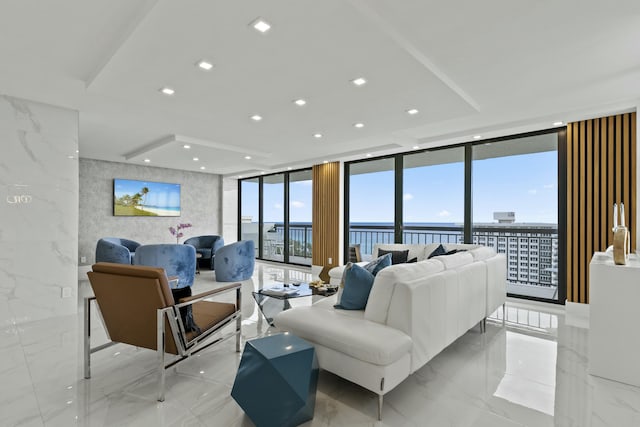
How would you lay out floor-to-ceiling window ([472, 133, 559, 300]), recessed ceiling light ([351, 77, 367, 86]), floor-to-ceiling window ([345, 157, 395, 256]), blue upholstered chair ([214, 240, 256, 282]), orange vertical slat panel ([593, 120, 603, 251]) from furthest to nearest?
floor-to-ceiling window ([345, 157, 395, 256]), blue upholstered chair ([214, 240, 256, 282]), floor-to-ceiling window ([472, 133, 559, 300]), orange vertical slat panel ([593, 120, 603, 251]), recessed ceiling light ([351, 77, 367, 86])

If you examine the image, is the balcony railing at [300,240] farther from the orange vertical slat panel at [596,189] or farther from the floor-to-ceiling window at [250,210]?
the orange vertical slat panel at [596,189]

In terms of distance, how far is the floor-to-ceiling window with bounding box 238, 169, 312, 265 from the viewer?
8023mm

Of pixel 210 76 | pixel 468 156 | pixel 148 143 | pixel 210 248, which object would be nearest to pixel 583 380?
pixel 468 156

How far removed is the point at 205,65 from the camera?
260 cm

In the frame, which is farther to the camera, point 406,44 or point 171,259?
point 171,259

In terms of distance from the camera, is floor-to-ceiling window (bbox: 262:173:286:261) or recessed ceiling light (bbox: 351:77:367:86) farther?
floor-to-ceiling window (bbox: 262:173:286:261)

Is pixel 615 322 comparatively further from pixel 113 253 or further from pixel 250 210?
pixel 250 210

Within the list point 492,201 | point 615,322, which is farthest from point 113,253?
point 615,322

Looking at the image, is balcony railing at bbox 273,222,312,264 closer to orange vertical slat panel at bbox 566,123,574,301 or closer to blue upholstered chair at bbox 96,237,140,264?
blue upholstered chair at bbox 96,237,140,264

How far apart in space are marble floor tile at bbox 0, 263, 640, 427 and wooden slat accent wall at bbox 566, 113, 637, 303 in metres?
1.21

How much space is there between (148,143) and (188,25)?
13.1 feet

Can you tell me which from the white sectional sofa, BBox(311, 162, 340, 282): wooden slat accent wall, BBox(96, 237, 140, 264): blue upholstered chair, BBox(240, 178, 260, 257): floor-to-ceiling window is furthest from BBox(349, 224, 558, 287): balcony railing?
BBox(96, 237, 140, 264): blue upholstered chair

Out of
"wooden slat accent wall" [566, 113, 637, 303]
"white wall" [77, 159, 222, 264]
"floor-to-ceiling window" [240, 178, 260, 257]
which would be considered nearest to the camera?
"wooden slat accent wall" [566, 113, 637, 303]

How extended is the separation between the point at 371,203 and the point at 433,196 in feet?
4.38
